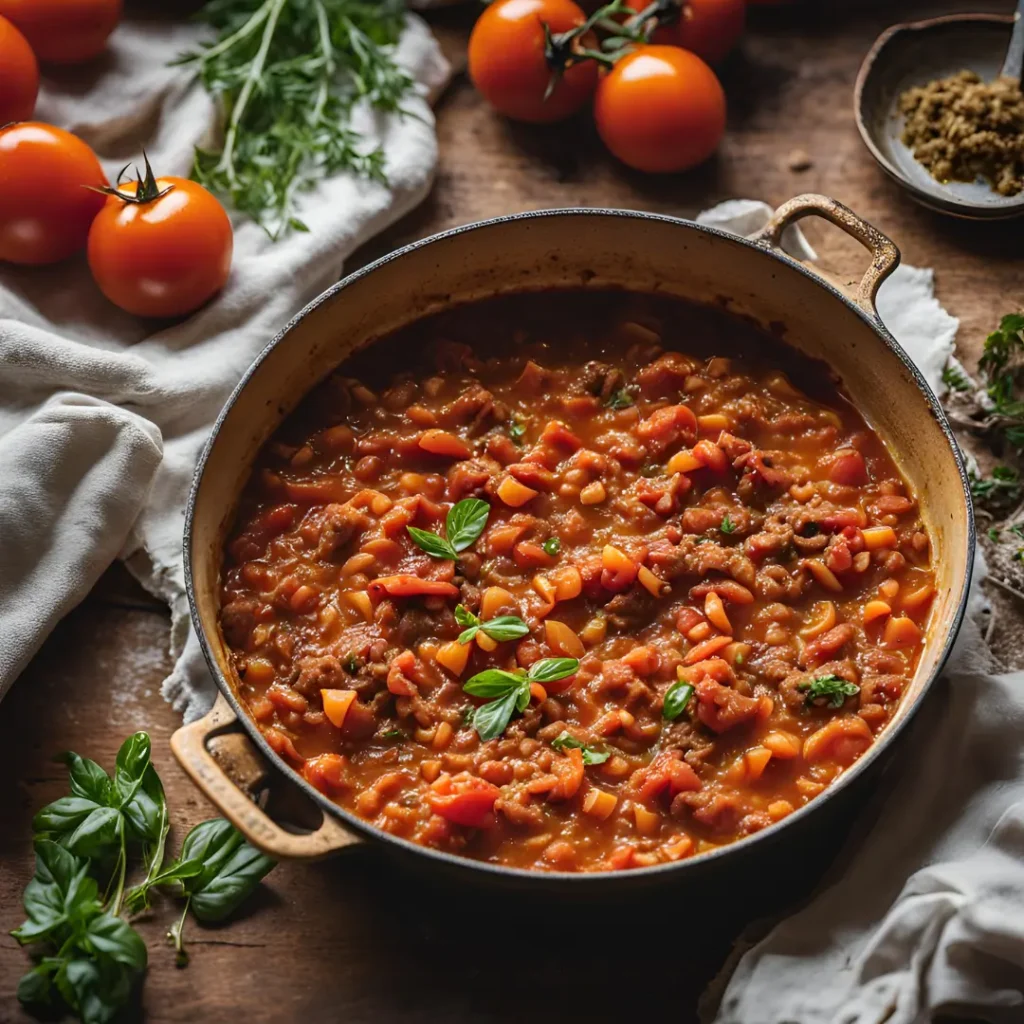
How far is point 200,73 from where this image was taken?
5.29m

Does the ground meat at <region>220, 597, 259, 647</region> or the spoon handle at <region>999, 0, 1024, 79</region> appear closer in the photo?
the ground meat at <region>220, 597, 259, 647</region>

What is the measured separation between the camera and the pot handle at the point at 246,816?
3.50 meters

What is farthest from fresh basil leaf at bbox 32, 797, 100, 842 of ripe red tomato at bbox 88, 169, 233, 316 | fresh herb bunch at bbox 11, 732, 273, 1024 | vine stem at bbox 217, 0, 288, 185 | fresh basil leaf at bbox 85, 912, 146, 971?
vine stem at bbox 217, 0, 288, 185

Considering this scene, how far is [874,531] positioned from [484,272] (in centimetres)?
170

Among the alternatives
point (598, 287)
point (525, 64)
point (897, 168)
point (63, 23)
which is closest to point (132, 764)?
point (598, 287)

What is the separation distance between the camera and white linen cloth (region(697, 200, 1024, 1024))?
3.75 m

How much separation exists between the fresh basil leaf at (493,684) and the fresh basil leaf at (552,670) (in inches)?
2.2

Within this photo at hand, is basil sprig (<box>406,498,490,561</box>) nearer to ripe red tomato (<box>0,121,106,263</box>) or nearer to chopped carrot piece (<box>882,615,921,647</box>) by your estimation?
chopped carrot piece (<box>882,615,921,647</box>)

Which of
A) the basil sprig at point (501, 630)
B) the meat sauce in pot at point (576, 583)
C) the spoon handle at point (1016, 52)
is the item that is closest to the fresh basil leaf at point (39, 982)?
the meat sauce in pot at point (576, 583)

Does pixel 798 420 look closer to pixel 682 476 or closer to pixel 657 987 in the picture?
pixel 682 476

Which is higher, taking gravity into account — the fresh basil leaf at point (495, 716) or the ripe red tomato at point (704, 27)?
the ripe red tomato at point (704, 27)

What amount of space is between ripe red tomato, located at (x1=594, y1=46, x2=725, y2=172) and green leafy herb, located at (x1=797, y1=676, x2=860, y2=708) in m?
2.30

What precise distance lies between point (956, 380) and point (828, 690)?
1492mm

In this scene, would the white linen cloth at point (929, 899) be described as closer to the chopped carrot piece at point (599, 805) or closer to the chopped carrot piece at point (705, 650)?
the chopped carrot piece at point (599, 805)
